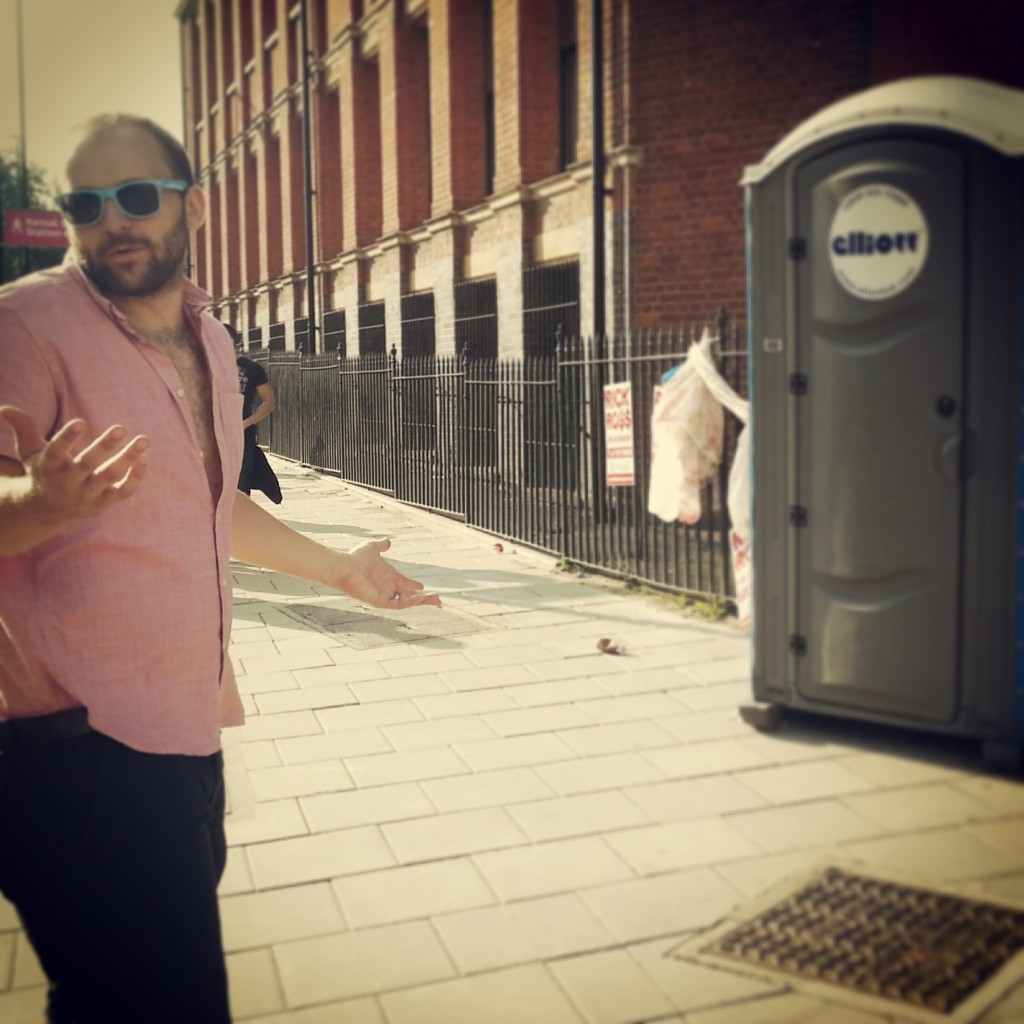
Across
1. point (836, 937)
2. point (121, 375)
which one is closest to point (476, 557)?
point (836, 937)

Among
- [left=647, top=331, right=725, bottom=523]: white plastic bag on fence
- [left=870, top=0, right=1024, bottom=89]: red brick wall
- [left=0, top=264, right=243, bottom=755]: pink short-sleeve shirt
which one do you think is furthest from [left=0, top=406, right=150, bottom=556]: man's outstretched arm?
[left=870, top=0, right=1024, bottom=89]: red brick wall

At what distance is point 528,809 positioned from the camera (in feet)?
16.0

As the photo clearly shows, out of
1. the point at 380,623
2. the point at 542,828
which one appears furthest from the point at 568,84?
the point at 542,828

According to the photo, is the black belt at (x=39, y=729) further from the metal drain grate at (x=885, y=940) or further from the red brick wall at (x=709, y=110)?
the red brick wall at (x=709, y=110)

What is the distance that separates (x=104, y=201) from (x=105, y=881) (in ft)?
4.31

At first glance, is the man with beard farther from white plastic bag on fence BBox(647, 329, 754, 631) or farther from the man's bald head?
white plastic bag on fence BBox(647, 329, 754, 631)

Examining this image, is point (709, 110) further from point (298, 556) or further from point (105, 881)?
point (105, 881)

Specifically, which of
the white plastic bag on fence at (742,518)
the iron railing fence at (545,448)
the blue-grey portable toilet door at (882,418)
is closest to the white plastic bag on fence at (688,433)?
the iron railing fence at (545,448)

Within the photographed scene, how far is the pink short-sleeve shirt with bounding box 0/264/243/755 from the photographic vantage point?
7.79ft

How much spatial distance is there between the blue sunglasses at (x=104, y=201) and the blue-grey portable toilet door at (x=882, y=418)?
363cm

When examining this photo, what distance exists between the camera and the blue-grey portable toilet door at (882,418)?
17.1 feet

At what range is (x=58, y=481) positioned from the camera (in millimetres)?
2121

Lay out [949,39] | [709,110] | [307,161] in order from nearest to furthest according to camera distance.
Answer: [949,39]
[709,110]
[307,161]

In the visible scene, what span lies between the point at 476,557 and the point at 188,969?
8967 millimetres
